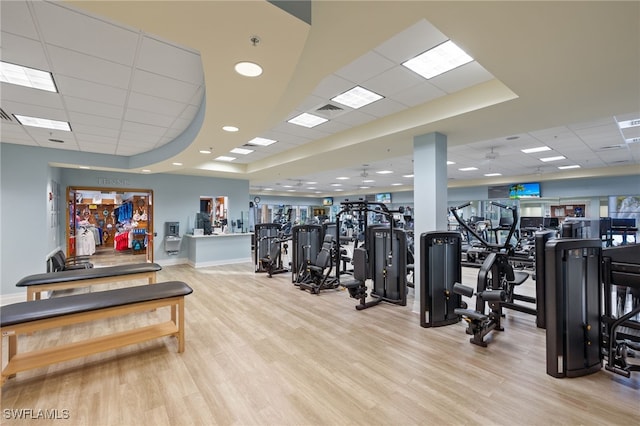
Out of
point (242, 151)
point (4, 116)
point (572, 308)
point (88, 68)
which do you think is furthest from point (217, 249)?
point (572, 308)

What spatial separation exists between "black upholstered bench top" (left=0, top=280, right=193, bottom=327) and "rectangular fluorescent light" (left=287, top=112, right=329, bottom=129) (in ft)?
9.77

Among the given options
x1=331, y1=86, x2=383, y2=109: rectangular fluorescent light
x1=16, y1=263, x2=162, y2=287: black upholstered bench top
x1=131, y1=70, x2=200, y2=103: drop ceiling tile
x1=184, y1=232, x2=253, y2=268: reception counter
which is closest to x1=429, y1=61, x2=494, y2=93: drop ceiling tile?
x1=331, y1=86, x2=383, y2=109: rectangular fluorescent light

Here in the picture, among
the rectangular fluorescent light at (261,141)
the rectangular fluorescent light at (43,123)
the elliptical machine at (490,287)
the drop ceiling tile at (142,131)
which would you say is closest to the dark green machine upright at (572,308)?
the elliptical machine at (490,287)

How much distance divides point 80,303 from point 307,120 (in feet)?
12.3

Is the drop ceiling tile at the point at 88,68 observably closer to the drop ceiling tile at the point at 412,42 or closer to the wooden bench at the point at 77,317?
the wooden bench at the point at 77,317

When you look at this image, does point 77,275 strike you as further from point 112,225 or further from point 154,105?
point 112,225

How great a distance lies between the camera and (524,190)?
1055cm

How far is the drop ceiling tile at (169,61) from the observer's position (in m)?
2.36

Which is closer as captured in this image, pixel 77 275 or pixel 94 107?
pixel 94 107

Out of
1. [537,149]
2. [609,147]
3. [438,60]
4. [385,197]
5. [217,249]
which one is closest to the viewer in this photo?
[438,60]

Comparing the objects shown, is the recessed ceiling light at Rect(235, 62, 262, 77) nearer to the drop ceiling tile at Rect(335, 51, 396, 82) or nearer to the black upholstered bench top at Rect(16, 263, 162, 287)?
the drop ceiling tile at Rect(335, 51, 396, 82)

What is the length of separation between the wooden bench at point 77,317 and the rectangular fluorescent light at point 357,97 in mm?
3164

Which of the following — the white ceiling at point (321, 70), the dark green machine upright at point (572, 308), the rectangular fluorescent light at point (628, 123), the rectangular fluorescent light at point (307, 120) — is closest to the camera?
the white ceiling at point (321, 70)

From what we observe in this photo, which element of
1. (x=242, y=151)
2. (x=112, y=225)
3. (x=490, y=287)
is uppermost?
(x=242, y=151)
